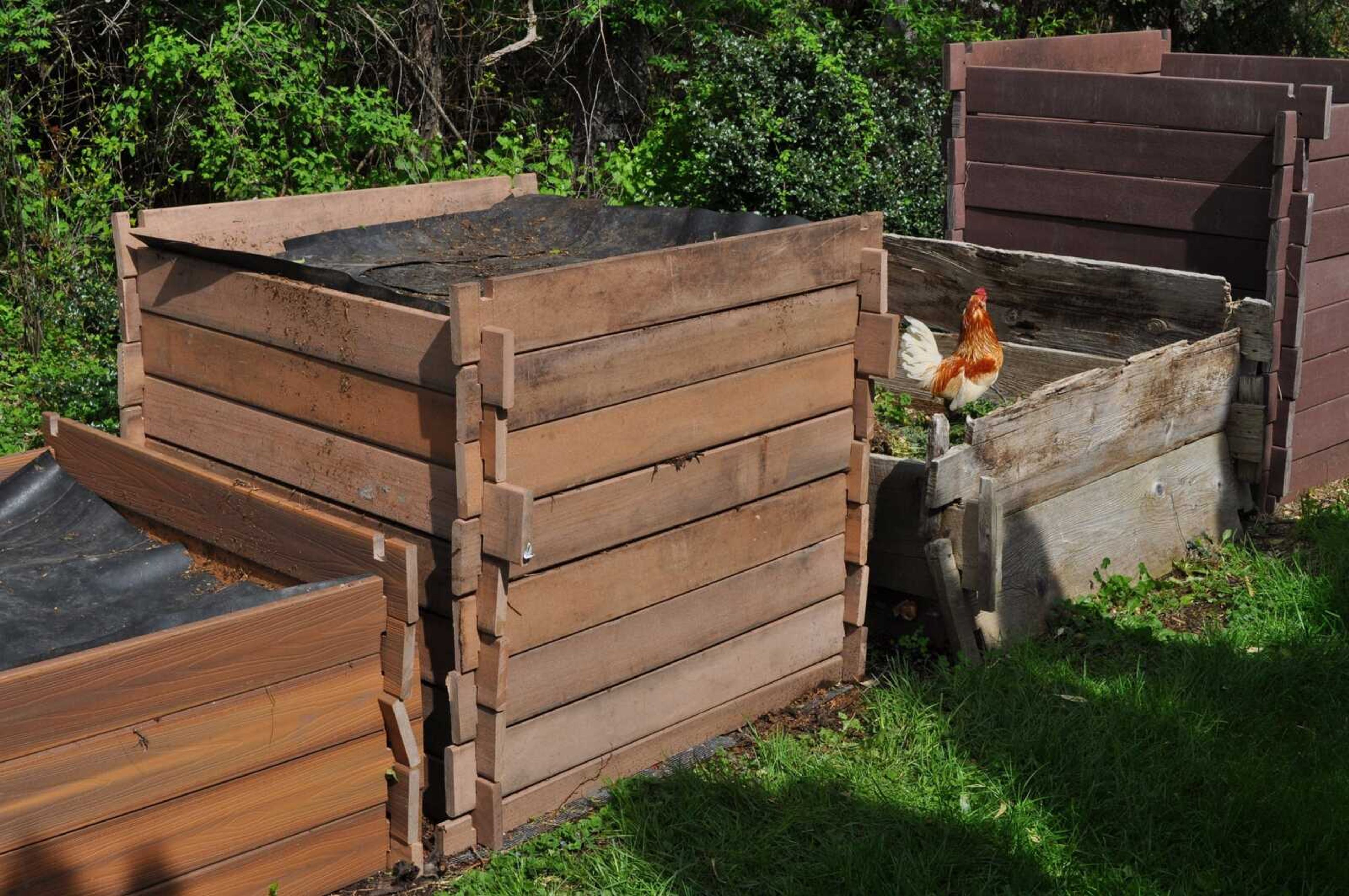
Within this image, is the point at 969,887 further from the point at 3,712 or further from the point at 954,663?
the point at 3,712

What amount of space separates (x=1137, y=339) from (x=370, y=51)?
19.1 feet

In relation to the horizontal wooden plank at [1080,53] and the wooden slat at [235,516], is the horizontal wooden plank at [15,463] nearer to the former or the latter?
the wooden slat at [235,516]

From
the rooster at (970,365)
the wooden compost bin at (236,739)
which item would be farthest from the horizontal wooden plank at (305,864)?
the rooster at (970,365)

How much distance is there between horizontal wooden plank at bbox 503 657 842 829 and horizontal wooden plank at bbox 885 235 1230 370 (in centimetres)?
191

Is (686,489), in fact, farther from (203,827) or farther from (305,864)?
(203,827)

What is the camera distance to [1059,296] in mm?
5609

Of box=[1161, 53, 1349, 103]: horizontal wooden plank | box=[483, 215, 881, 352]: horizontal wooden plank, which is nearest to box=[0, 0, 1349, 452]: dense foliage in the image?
box=[1161, 53, 1349, 103]: horizontal wooden plank

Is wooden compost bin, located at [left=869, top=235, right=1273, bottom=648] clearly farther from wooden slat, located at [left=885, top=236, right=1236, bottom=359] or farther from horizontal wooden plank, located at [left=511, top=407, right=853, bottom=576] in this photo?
horizontal wooden plank, located at [left=511, top=407, right=853, bottom=576]

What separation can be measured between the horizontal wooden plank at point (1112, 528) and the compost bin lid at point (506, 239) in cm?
135

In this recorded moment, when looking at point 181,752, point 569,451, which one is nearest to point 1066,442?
point 569,451

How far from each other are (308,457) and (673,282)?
1065 millimetres

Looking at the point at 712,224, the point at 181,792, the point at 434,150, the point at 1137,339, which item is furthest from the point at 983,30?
the point at 181,792

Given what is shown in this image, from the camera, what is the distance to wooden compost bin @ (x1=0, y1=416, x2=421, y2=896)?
109 inches

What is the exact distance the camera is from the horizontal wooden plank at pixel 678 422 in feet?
11.2
